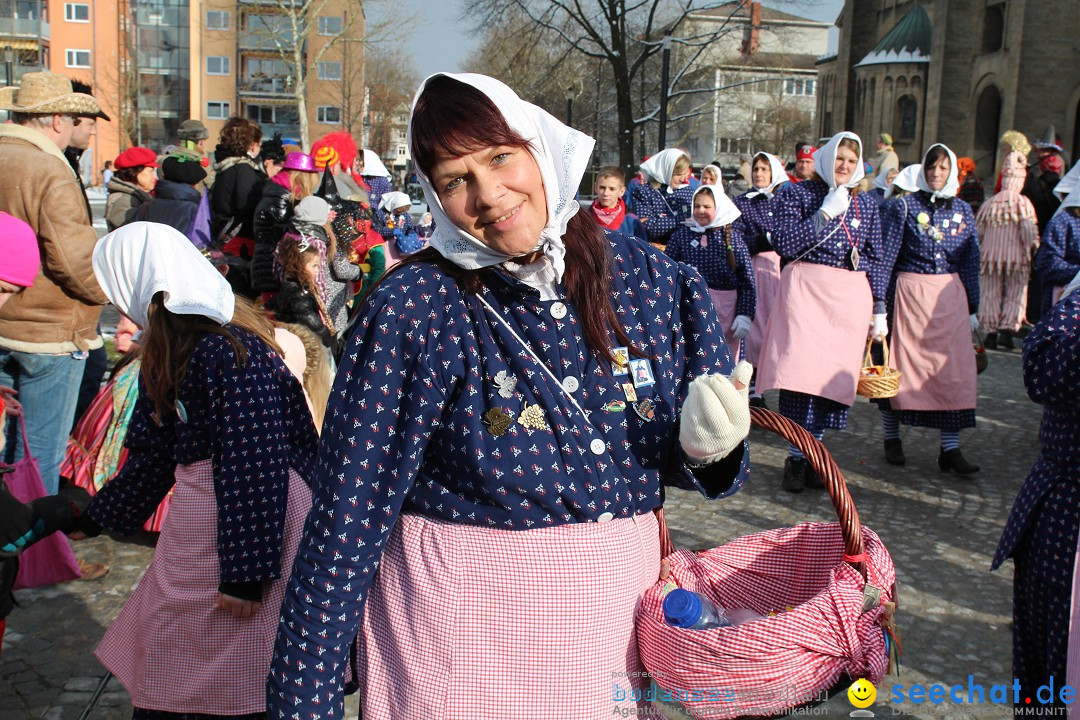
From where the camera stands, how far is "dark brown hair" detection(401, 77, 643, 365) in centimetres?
174

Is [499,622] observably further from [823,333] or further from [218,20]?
[218,20]

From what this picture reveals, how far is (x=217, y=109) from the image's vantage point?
68.9 meters

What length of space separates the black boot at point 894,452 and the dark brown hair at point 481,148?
556 centimetres

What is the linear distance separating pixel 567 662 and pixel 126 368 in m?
4.16

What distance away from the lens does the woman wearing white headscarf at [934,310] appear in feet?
21.9

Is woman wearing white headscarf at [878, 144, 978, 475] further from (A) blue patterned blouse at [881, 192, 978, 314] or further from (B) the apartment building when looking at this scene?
(B) the apartment building

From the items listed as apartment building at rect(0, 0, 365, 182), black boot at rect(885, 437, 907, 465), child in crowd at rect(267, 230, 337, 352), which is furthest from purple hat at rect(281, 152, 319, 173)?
apartment building at rect(0, 0, 365, 182)

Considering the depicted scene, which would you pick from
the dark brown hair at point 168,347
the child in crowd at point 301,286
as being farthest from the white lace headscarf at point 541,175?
the child in crowd at point 301,286

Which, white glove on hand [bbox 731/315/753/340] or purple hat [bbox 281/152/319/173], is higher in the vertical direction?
purple hat [bbox 281/152/319/173]

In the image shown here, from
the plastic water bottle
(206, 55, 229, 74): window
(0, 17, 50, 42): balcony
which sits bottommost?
the plastic water bottle

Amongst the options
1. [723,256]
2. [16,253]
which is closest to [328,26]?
[723,256]

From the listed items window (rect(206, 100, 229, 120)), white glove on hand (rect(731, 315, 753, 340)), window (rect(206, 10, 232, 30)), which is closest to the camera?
white glove on hand (rect(731, 315, 753, 340))

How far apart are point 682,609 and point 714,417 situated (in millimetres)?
→ 409

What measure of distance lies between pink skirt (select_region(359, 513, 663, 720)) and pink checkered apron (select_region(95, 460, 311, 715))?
2.94 ft
